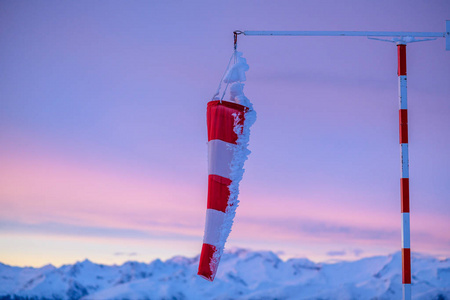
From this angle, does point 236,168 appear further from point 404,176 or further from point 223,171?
point 404,176

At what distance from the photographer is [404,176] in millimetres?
14305

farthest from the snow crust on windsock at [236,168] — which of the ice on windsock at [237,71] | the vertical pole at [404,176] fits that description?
the vertical pole at [404,176]

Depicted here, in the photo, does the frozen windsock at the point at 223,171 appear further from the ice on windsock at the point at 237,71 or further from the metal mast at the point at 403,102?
the metal mast at the point at 403,102

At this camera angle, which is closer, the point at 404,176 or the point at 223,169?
the point at 223,169

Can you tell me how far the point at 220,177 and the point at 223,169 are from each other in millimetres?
166

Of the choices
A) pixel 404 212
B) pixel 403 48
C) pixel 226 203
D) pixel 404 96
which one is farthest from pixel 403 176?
pixel 226 203

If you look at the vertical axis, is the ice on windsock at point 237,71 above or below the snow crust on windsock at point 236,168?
above

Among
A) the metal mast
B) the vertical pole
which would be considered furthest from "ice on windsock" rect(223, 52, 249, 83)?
the vertical pole

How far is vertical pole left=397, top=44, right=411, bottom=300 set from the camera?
1412 cm

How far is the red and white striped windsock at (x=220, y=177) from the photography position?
1354 centimetres

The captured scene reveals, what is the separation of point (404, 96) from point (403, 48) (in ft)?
3.33

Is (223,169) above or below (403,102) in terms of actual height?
below

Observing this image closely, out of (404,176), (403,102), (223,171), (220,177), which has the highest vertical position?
(403,102)

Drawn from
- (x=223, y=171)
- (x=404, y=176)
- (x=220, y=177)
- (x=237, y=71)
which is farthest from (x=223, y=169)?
(x=404, y=176)
